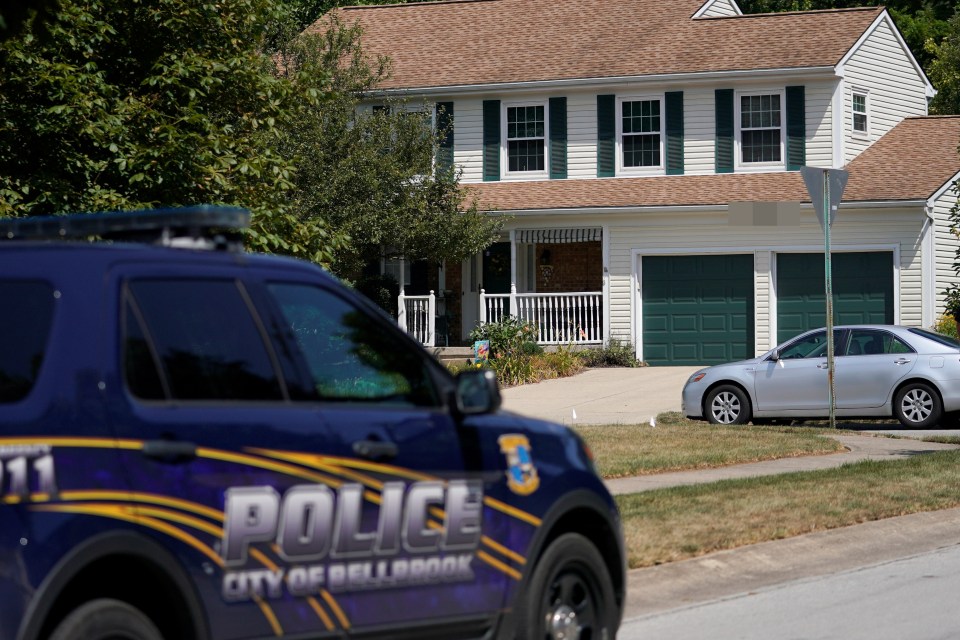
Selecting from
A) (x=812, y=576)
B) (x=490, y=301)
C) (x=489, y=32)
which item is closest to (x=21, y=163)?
(x=812, y=576)

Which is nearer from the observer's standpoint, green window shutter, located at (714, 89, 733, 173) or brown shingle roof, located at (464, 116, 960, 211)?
brown shingle roof, located at (464, 116, 960, 211)

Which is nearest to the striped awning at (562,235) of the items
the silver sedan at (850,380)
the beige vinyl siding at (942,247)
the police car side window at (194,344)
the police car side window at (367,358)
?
the beige vinyl siding at (942,247)

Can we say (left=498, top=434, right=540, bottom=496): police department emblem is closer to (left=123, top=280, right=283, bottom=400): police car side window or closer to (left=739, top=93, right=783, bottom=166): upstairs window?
(left=123, top=280, right=283, bottom=400): police car side window

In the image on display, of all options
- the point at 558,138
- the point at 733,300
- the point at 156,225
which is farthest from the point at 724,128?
the point at 156,225

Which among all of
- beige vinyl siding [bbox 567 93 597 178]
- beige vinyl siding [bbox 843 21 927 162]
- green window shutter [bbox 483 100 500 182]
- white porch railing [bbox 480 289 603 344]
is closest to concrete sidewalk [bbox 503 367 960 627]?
white porch railing [bbox 480 289 603 344]

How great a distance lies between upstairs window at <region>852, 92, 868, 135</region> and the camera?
3284cm

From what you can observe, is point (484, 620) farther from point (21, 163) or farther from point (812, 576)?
point (21, 163)

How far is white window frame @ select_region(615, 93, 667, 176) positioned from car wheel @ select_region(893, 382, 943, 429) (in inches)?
521

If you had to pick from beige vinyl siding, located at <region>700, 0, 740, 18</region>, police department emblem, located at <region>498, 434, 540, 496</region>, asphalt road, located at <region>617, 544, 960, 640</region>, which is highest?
beige vinyl siding, located at <region>700, 0, 740, 18</region>

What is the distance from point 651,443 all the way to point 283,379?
11.8m

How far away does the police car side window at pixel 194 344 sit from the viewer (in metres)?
5.26

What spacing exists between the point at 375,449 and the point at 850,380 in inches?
600

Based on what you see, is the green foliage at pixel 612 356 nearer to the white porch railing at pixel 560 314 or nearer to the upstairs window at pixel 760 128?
the white porch railing at pixel 560 314

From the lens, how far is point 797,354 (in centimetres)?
2056
